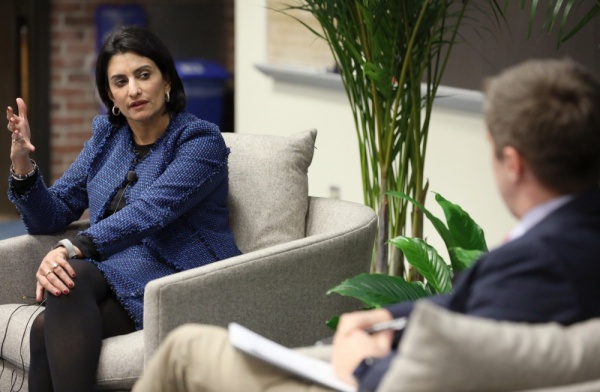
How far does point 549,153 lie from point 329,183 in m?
3.85

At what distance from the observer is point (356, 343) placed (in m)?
1.89

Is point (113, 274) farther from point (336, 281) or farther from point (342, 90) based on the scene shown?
point (342, 90)

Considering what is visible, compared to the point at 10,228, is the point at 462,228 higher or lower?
higher

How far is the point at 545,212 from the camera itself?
5.80 feet

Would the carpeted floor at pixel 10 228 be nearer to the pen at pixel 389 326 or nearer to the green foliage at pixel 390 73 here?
the green foliage at pixel 390 73

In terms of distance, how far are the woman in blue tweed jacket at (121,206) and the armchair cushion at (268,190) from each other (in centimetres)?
9

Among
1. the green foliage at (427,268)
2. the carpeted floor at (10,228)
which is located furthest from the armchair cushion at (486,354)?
the carpeted floor at (10,228)

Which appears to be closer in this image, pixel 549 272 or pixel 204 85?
pixel 549 272

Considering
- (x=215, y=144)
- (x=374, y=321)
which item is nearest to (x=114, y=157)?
(x=215, y=144)

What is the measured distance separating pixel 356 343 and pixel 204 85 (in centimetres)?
559

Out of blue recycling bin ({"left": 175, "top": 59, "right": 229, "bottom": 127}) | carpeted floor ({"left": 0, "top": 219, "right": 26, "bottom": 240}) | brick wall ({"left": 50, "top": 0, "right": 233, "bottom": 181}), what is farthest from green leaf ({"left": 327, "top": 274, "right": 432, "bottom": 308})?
brick wall ({"left": 50, "top": 0, "right": 233, "bottom": 181})

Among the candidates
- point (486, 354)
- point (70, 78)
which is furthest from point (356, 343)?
point (70, 78)

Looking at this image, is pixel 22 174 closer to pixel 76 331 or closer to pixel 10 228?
pixel 76 331

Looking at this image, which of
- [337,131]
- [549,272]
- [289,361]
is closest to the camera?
[549,272]
